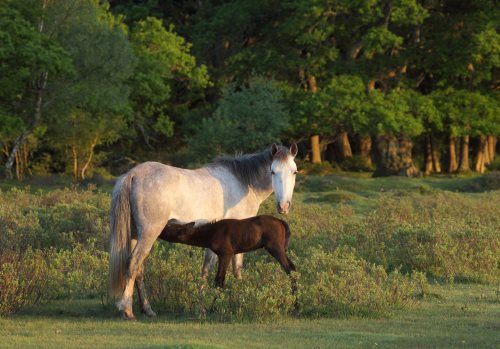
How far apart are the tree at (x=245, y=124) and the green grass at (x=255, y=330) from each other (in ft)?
81.0

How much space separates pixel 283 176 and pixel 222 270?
1551mm

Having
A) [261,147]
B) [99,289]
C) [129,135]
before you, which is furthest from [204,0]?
[99,289]

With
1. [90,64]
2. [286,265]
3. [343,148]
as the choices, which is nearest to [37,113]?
[90,64]

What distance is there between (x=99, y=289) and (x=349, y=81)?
2902 cm

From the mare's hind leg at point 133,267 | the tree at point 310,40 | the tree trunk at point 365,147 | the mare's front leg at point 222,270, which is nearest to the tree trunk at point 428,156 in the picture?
the tree trunk at point 365,147

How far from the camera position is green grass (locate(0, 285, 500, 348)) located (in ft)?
34.0

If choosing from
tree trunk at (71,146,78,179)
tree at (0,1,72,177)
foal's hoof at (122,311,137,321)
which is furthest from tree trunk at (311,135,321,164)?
foal's hoof at (122,311,137,321)

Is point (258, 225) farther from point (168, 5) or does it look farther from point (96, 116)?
point (168, 5)

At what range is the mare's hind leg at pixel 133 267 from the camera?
39.2 ft

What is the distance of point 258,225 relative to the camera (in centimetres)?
1228

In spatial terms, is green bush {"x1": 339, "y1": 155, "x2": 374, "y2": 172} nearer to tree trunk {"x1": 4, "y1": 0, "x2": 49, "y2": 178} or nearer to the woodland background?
the woodland background

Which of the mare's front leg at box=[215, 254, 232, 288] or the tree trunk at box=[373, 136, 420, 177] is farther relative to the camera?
the tree trunk at box=[373, 136, 420, 177]

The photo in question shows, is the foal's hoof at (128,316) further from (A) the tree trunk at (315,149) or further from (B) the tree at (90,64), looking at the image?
(A) the tree trunk at (315,149)

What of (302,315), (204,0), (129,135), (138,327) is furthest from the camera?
(204,0)
